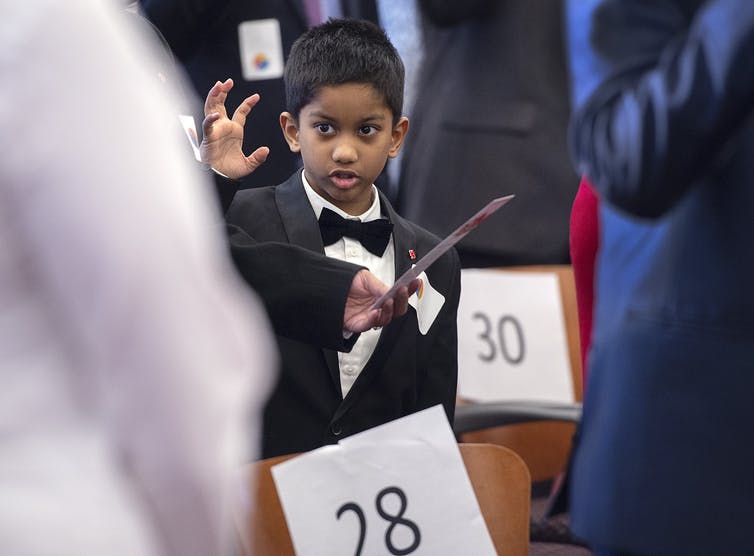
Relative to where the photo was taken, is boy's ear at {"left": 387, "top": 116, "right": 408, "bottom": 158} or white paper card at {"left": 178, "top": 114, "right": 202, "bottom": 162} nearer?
white paper card at {"left": 178, "top": 114, "right": 202, "bottom": 162}

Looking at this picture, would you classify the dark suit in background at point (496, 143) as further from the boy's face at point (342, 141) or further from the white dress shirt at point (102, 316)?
the white dress shirt at point (102, 316)

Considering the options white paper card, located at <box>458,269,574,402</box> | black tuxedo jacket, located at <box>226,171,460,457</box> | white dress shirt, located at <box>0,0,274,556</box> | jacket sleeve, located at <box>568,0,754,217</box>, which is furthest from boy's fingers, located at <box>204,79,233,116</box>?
white paper card, located at <box>458,269,574,402</box>

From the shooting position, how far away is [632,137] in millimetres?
938

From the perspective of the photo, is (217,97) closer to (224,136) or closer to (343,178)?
(224,136)

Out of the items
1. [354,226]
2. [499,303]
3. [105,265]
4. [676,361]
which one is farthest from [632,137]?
[499,303]

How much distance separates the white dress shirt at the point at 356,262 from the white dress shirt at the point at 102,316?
976mm

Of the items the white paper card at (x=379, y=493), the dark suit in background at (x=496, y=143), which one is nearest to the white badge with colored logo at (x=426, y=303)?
the white paper card at (x=379, y=493)

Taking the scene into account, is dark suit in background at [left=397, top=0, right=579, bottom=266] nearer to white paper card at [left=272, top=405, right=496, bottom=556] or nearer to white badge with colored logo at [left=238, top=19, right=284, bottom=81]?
white badge with colored logo at [left=238, top=19, right=284, bottom=81]

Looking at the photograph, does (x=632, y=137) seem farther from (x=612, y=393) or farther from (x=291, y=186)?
(x=291, y=186)

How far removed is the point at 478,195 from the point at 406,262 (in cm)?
111

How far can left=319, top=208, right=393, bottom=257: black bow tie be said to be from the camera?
63.4 inches

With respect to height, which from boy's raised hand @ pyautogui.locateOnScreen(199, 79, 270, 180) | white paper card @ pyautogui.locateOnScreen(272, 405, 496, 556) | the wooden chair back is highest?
boy's raised hand @ pyautogui.locateOnScreen(199, 79, 270, 180)

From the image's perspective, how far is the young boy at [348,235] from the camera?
1562 millimetres

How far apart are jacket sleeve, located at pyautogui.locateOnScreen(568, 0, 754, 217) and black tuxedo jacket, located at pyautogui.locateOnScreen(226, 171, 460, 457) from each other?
616 millimetres
